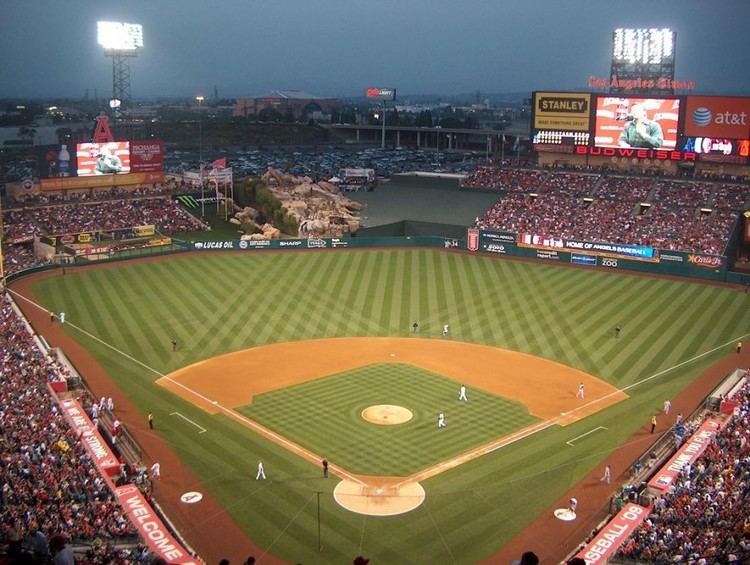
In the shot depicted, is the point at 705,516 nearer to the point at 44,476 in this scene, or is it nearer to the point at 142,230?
the point at 44,476

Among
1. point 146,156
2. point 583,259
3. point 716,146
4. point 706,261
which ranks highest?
point 716,146

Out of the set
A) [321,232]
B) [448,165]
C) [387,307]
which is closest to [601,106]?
[321,232]

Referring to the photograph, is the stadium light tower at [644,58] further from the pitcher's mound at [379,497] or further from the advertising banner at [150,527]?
the advertising banner at [150,527]

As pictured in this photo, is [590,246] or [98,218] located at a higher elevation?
[98,218]

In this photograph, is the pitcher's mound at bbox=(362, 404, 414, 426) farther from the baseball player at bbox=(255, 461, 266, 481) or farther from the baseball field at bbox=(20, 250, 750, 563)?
the baseball player at bbox=(255, 461, 266, 481)

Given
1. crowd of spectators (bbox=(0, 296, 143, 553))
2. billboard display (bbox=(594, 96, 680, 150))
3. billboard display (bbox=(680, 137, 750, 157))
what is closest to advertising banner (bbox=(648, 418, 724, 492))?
crowd of spectators (bbox=(0, 296, 143, 553))

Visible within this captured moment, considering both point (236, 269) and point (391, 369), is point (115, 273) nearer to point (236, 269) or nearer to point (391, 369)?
point (236, 269)

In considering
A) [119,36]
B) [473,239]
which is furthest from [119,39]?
[473,239]

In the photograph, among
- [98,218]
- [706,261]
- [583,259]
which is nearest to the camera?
[706,261]
